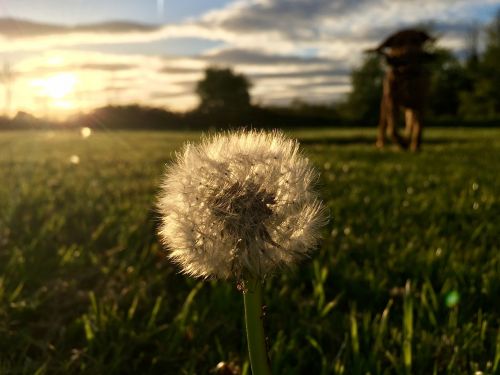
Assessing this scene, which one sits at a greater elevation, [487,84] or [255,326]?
[487,84]

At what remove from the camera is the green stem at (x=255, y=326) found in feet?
3.46

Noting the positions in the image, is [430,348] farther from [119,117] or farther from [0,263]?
[119,117]

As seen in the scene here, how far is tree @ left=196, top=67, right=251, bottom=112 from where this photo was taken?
73.8 meters

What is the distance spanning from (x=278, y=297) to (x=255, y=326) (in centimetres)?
191

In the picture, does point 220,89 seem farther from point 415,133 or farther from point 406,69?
point 406,69

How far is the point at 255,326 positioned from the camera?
42.3 inches

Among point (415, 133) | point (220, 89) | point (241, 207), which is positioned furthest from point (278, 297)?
point (220, 89)

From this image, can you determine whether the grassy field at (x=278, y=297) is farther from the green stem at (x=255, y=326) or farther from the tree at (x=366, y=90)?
the tree at (x=366, y=90)

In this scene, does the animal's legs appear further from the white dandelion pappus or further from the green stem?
the green stem

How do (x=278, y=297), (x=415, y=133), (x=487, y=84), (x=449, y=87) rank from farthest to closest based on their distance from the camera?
(x=449, y=87) < (x=487, y=84) < (x=415, y=133) < (x=278, y=297)

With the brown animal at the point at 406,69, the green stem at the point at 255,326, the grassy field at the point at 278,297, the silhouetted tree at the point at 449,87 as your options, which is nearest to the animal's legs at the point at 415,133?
the brown animal at the point at 406,69

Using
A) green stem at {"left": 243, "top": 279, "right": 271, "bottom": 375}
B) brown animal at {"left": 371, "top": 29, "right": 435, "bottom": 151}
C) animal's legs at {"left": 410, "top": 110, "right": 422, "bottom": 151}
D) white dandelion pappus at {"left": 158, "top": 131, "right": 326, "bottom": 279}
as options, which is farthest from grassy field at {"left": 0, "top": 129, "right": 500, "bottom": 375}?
animal's legs at {"left": 410, "top": 110, "right": 422, "bottom": 151}

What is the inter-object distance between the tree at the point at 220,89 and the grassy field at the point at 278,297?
69.3 meters

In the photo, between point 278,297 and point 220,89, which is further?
point 220,89
